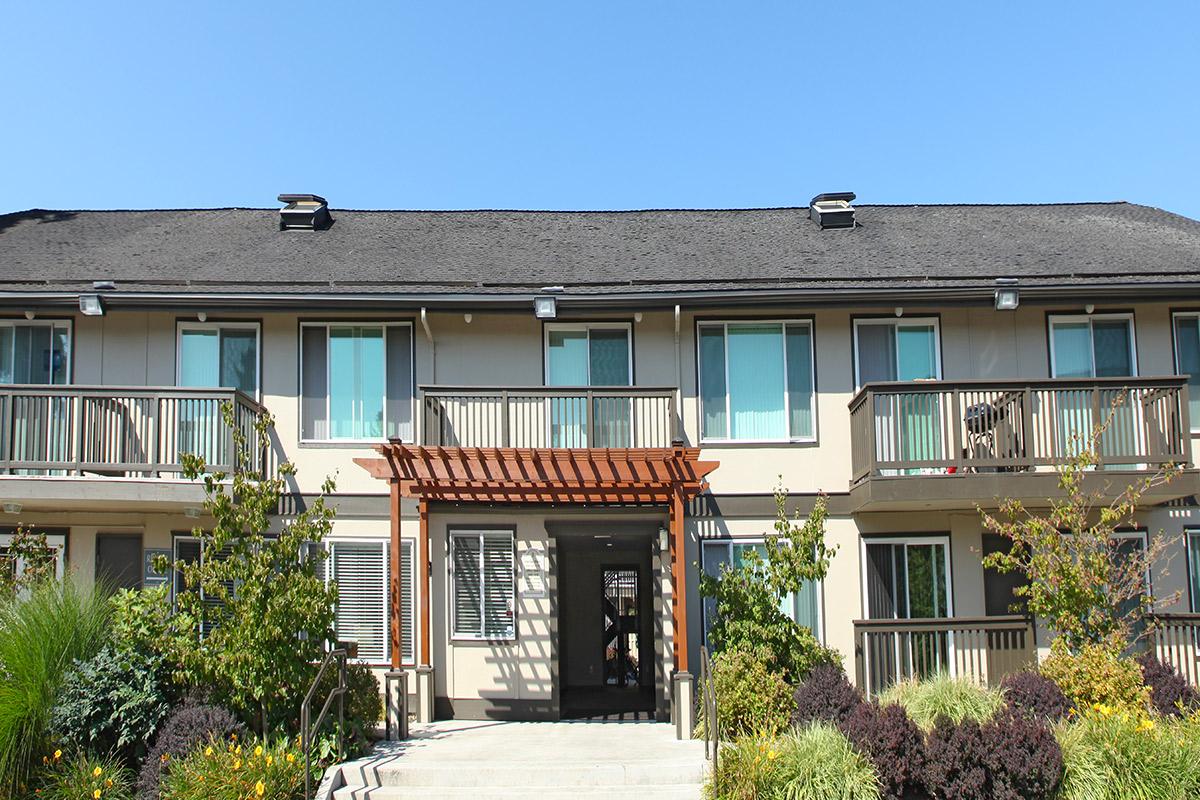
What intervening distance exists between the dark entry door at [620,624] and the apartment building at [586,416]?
7.00ft

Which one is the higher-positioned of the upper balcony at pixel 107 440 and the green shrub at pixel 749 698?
the upper balcony at pixel 107 440

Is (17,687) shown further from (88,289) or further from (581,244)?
(581,244)

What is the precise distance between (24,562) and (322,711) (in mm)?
5670

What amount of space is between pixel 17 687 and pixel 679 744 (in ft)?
22.3

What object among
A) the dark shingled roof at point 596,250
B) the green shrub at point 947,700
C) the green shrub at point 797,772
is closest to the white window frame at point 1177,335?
the dark shingled roof at point 596,250

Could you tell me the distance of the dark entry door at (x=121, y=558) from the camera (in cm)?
1609

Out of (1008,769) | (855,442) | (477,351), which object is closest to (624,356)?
(477,351)

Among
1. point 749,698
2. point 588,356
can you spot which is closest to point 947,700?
point 749,698

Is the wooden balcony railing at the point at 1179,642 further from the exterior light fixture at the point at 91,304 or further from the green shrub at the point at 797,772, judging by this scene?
the exterior light fixture at the point at 91,304

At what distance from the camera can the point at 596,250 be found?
61.1ft

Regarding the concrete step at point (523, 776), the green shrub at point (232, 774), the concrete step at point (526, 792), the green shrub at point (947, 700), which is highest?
the green shrub at point (947, 700)

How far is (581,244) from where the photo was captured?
62.3ft

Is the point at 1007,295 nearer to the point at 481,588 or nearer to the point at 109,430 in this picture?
the point at 481,588

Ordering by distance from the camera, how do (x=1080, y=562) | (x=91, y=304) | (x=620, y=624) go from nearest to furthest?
1. (x=1080, y=562)
2. (x=91, y=304)
3. (x=620, y=624)
